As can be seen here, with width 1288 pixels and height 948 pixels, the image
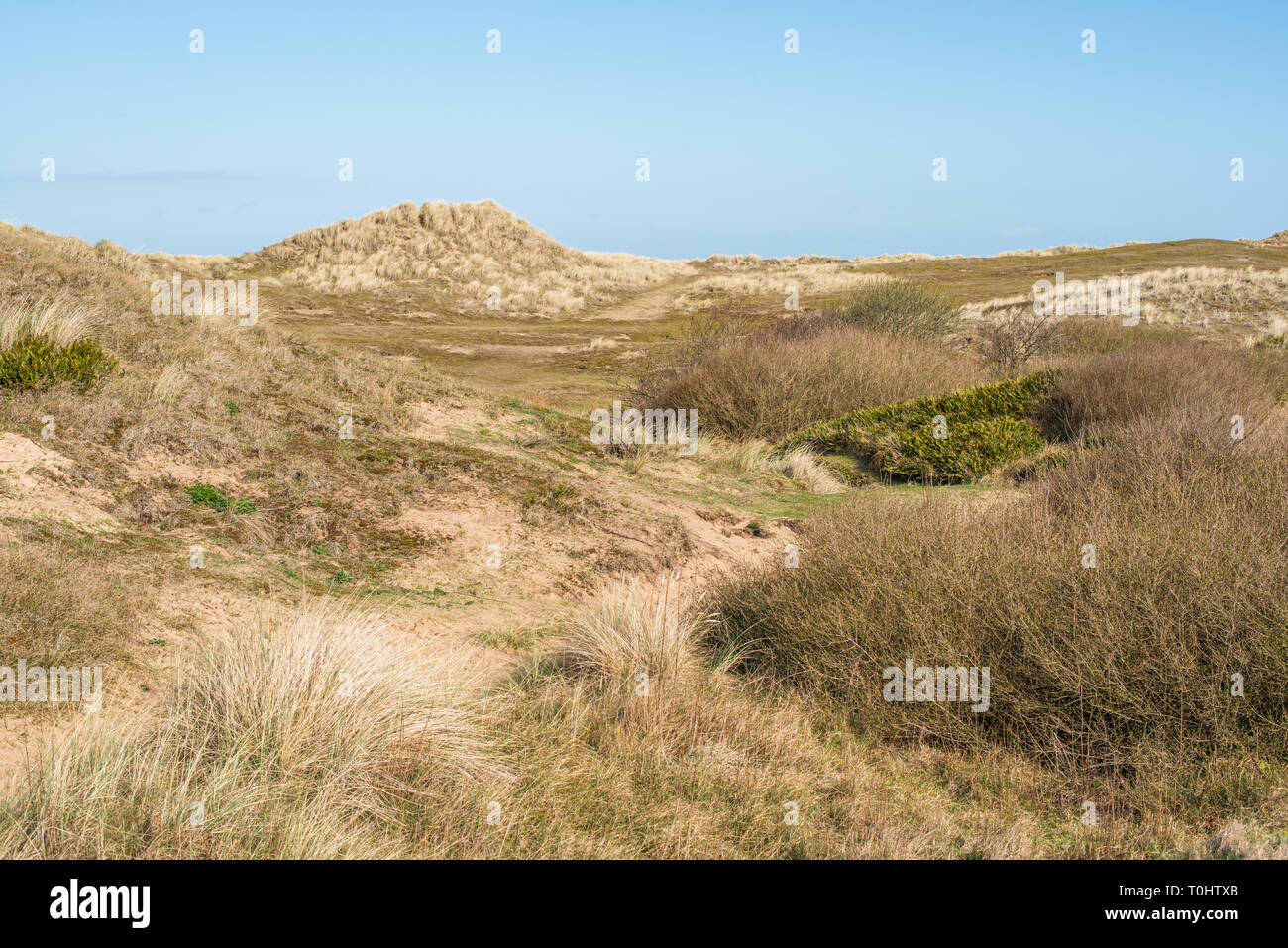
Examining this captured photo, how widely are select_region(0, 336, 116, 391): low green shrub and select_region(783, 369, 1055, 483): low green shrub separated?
9.28m

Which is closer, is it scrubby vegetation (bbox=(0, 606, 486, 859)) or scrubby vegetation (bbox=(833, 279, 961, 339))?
scrubby vegetation (bbox=(0, 606, 486, 859))

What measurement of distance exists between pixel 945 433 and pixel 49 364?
34.6ft

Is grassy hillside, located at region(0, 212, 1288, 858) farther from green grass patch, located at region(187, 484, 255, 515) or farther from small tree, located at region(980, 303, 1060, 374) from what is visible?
small tree, located at region(980, 303, 1060, 374)

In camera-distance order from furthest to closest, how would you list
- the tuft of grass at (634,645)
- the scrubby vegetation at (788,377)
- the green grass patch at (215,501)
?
the scrubby vegetation at (788,377) < the green grass patch at (215,501) < the tuft of grass at (634,645)

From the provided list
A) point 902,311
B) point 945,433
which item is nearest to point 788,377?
point 945,433

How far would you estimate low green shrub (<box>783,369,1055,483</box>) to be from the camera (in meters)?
12.3

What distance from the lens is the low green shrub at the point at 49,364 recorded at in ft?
24.4

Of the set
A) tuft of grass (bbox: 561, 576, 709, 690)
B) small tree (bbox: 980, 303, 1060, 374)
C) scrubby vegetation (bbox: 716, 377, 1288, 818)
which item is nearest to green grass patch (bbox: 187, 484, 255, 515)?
tuft of grass (bbox: 561, 576, 709, 690)

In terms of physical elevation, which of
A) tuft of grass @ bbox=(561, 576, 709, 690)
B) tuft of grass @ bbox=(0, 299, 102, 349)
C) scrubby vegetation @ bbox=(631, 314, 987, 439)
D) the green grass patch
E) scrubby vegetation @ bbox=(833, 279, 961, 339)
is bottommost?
tuft of grass @ bbox=(561, 576, 709, 690)

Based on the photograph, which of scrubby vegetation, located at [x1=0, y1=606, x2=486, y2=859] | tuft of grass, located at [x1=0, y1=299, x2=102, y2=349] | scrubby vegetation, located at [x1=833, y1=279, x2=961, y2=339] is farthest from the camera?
scrubby vegetation, located at [x1=833, y1=279, x2=961, y2=339]

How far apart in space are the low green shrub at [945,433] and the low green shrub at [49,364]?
9282 millimetres

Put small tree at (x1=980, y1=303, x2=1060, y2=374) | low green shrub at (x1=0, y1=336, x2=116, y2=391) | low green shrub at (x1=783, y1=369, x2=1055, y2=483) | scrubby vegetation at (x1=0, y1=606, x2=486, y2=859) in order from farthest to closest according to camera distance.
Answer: small tree at (x1=980, y1=303, x2=1060, y2=374)
low green shrub at (x1=783, y1=369, x2=1055, y2=483)
low green shrub at (x1=0, y1=336, x2=116, y2=391)
scrubby vegetation at (x1=0, y1=606, x2=486, y2=859)

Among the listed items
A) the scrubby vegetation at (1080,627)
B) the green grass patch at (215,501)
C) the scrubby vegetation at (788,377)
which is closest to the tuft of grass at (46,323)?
the green grass patch at (215,501)

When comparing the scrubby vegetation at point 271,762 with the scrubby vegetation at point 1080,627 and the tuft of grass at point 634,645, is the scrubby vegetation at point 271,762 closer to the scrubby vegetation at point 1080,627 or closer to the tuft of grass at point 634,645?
the tuft of grass at point 634,645
